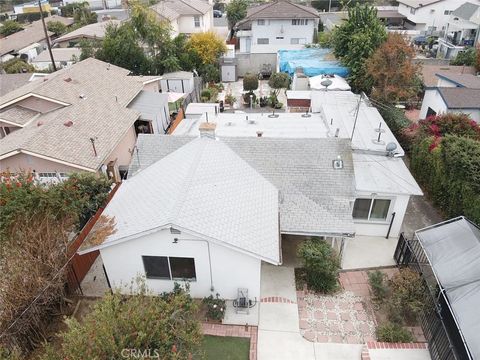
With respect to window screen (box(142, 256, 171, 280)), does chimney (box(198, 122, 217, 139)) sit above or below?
above

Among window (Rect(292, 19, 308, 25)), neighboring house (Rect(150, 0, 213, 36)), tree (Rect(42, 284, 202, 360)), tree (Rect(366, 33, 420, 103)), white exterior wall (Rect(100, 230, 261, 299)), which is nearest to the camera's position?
tree (Rect(42, 284, 202, 360))

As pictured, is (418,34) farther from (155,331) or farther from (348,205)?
(155,331)

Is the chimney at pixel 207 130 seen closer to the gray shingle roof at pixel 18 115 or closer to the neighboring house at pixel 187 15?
the gray shingle roof at pixel 18 115

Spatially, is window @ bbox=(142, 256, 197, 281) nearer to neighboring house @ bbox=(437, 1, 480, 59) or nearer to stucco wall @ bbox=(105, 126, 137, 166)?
stucco wall @ bbox=(105, 126, 137, 166)

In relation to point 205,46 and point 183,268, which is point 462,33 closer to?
point 205,46

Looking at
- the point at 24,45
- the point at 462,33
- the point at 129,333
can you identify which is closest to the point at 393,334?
the point at 129,333

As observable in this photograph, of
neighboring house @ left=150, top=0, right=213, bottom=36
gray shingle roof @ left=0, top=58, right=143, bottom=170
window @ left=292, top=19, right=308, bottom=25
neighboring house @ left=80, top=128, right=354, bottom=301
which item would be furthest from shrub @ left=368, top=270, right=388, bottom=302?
neighboring house @ left=150, top=0, right=213, bottom=36

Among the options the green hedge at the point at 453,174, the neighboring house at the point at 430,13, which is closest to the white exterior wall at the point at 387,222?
the green hedge at the point at 453,174
